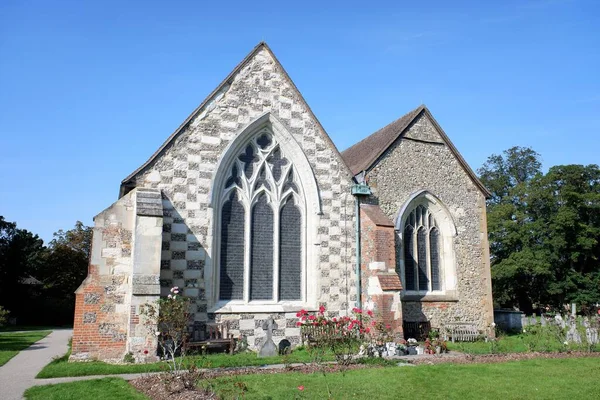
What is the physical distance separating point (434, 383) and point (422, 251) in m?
10.7

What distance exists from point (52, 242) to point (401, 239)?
3996 centimetres

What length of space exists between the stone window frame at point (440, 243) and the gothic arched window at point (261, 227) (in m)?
4.53

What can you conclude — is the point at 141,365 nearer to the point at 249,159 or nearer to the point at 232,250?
the point at 232,250

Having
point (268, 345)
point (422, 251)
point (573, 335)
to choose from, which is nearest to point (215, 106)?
point (268, 345)

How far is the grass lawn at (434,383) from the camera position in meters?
8.97

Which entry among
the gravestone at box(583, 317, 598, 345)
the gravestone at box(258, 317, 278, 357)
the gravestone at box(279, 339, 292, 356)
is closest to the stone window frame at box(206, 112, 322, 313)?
the gravestone at box(279, 339, 292, 356)

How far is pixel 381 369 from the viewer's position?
1148 centimetres

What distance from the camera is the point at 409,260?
19922 millimetres

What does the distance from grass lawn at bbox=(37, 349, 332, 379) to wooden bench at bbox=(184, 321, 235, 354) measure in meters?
0.46

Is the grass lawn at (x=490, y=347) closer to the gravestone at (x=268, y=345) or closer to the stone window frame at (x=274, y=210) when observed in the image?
the stone window frame at (x=274, y=210)

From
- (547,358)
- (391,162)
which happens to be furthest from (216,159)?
(547,358)

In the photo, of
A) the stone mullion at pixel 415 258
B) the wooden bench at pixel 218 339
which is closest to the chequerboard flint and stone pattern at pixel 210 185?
the wooden bench at pixel 218 339

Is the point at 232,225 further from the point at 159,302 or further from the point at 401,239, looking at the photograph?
the point at 401,239

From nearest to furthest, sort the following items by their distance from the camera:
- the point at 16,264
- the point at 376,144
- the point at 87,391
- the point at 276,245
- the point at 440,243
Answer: the point at 87,391, the point at 276,245, the point at 440,243, the point at 376,144, the point at 16,264
